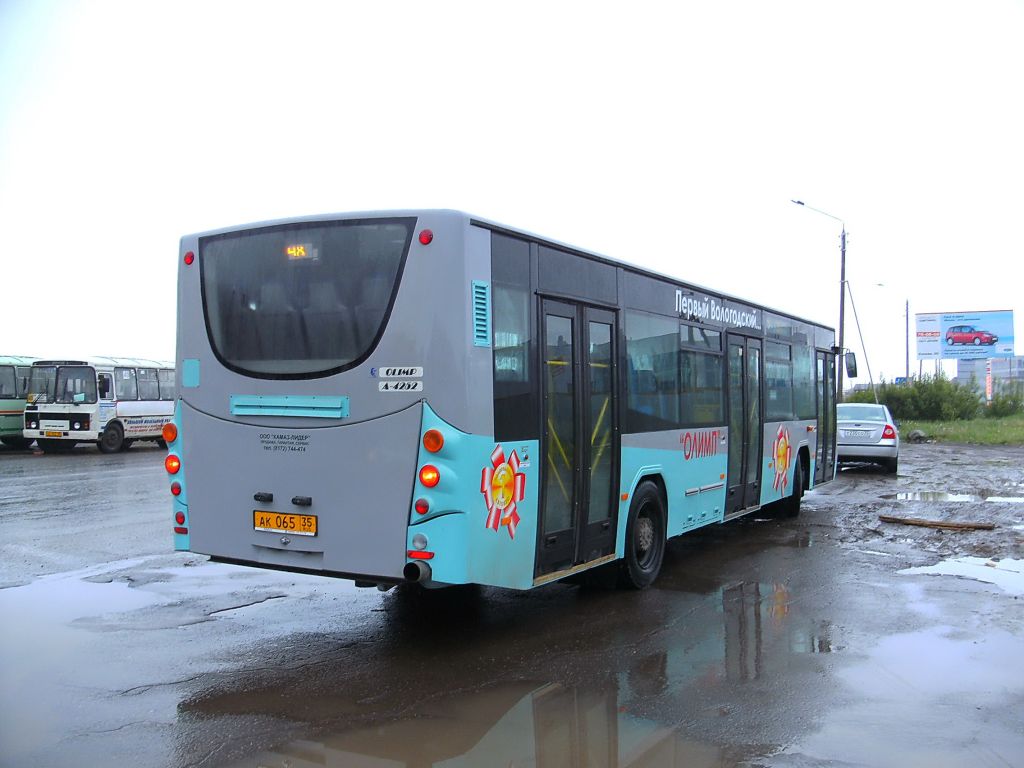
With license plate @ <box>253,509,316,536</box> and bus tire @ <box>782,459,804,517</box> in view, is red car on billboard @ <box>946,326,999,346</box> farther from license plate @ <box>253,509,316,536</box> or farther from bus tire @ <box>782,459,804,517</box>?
license plate @ <box>253,509,316,536</box>

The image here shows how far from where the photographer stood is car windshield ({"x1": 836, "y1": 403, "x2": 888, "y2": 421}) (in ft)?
74.7

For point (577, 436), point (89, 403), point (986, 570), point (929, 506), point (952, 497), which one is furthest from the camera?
point (89, 403)

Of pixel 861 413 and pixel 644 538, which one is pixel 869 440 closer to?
pixel 861 413

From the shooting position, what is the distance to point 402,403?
620 cm

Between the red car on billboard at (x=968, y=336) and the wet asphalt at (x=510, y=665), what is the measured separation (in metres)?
59.7

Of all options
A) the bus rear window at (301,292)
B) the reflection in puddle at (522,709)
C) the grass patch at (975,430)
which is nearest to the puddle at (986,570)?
the reflection in puddle at (522,709)

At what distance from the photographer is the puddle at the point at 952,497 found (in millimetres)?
16406

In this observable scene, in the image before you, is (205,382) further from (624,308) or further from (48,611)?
(624,308)

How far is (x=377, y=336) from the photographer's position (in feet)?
20.7

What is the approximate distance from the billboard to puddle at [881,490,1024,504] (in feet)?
167

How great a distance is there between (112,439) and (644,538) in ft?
A: 78.2

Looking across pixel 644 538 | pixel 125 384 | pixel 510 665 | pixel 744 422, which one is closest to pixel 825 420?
pixel 744 422

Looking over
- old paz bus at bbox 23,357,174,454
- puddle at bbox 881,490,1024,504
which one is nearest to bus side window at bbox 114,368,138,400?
old paz bus at bbox 23,357,174,454

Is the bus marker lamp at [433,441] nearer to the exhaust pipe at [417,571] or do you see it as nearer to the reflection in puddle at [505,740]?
the exhaust pipe at [417,571]
